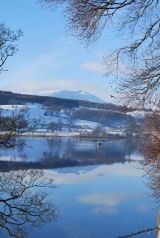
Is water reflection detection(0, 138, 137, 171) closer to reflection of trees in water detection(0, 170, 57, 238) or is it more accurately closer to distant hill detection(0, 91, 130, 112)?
reflection of trees in water detection(0, 170, 57, 238)

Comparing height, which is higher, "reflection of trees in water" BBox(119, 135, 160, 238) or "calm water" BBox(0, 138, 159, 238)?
"reflection of trees in water" BBox(119, 135, 160, 238)

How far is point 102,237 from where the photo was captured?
7.94 metres

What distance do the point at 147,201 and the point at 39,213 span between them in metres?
4.95

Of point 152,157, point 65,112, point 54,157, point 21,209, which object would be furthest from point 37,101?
point 21,209

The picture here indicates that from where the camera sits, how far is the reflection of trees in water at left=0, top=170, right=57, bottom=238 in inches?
321

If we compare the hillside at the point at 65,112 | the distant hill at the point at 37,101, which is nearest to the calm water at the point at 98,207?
the hillside at the point at 65,112

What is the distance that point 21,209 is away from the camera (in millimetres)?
9219

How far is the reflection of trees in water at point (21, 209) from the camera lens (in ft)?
26.7

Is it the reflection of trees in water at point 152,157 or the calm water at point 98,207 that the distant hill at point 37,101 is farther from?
the reflection of trees in water at point 152,157

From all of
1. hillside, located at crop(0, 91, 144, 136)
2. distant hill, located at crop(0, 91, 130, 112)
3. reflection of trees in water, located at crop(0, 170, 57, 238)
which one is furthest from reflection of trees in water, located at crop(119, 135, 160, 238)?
distant hill, located at crop(0, 91, 130, 112)

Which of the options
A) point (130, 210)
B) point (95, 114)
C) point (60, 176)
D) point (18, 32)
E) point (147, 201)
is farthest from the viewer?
point (95, 114)

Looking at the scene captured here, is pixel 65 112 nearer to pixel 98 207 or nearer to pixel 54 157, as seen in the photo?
pixel 54 157

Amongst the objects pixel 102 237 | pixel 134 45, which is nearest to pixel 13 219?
pixel 102 237

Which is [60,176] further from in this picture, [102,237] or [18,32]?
[18,32]
